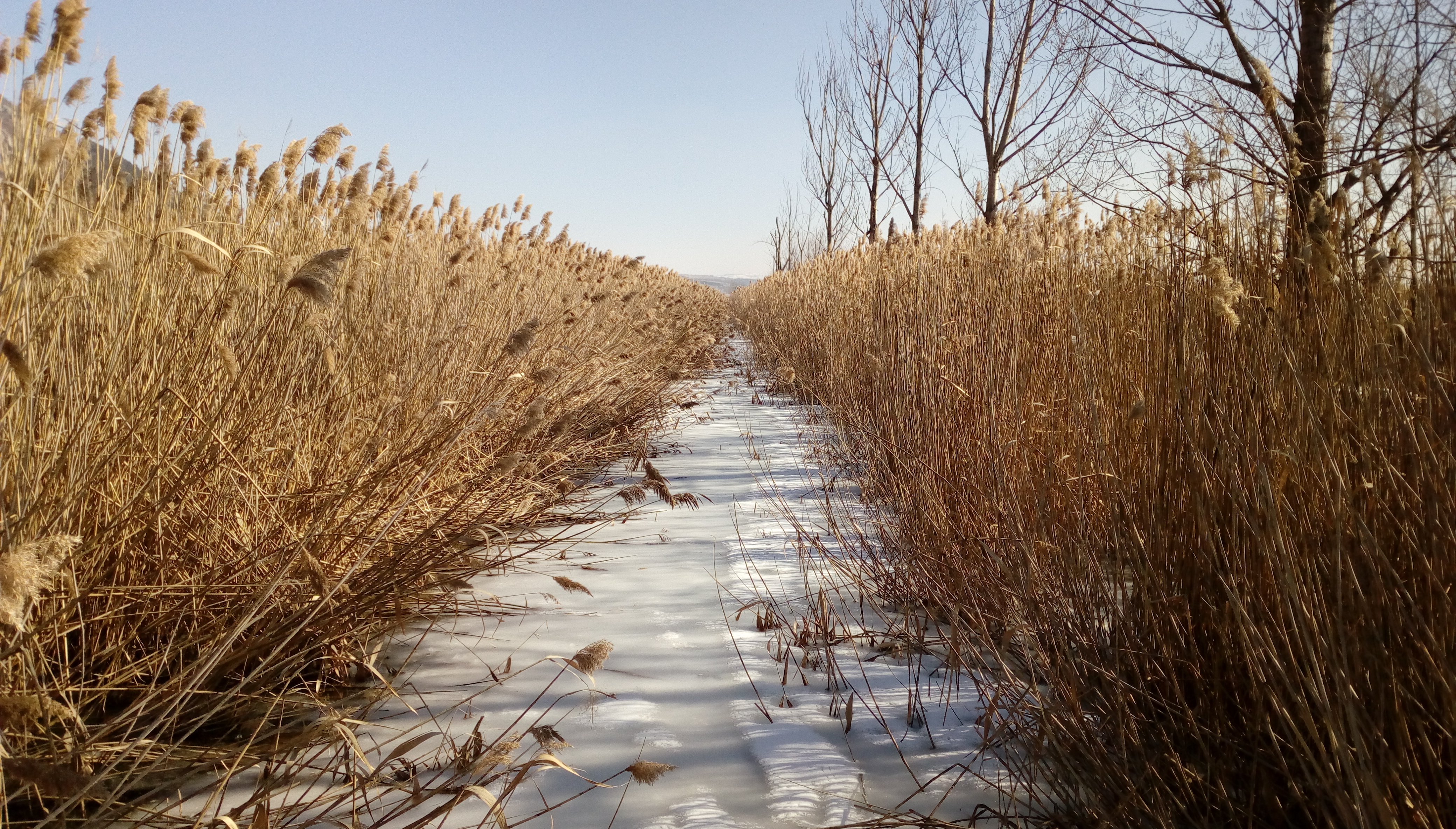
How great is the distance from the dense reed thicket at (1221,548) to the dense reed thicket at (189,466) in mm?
1096

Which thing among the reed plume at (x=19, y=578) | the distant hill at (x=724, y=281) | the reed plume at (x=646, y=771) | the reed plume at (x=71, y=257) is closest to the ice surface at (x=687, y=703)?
the reed plume at (x=646, y=771)

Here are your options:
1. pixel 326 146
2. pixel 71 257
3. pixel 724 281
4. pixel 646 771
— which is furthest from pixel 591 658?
pixel 724 281

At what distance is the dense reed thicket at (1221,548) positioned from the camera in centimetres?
91

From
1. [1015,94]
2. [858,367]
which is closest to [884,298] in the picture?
[858,367]

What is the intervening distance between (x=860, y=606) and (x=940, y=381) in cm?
82

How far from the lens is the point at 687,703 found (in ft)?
5.79

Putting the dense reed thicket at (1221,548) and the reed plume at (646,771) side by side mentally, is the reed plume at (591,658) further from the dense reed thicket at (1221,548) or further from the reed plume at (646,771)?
the dense reed thicket at (1221,548)

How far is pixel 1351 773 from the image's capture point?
0.80 m

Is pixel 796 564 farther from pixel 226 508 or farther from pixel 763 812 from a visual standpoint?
pixel 226 508

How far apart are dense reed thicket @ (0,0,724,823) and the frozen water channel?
0.20 metres

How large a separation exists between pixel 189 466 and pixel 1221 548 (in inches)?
68.3

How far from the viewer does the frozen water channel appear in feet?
4.57

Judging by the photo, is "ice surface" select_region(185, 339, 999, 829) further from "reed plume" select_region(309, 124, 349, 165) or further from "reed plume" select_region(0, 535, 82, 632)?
"reed plume" select_region(309, 124, 349, 165)

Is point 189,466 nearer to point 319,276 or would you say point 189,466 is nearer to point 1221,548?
point 319,276
